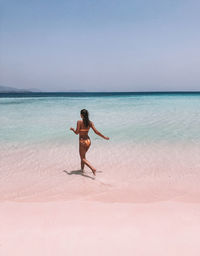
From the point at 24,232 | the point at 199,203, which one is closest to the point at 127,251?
the point at 24,232

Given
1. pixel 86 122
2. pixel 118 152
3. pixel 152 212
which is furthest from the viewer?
pixel 118 152

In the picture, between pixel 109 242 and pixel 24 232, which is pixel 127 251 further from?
pixel 24 232

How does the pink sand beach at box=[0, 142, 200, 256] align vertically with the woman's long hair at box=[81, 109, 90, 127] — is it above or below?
below

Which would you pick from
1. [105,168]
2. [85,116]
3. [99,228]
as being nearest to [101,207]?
[99,228]

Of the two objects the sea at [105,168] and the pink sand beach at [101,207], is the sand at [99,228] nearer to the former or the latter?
the pink sand beach at [101,207]

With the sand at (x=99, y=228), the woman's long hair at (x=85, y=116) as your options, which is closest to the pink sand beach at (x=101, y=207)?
the sand at (x=99, y=228)

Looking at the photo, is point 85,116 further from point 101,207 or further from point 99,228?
point 99,228

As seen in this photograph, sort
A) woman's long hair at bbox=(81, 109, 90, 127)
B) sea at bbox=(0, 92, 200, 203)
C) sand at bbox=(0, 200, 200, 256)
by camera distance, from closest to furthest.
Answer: sand at bbox=(0, 200, 200, 256) → sea at bbox=(0, 92, 200, 203) → woman's long hair at bbox=(81, 109, 90, 127)

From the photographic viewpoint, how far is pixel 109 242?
2.53 meters

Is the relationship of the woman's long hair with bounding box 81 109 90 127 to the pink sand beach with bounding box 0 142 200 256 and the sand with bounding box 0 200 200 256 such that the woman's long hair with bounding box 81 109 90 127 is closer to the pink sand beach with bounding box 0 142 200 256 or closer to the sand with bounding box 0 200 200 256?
the pink sand beach with bounding box 0 142 200 256

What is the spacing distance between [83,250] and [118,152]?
16.1 ft

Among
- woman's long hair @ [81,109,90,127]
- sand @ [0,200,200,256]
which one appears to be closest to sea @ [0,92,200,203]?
sand @ [0,200,200,256]

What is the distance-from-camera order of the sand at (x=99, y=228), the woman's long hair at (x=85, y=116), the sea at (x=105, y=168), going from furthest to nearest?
the woman's long hair at (x=85, y=116), the sea at (x=105, y=168), the sand at (x=99, y=228)

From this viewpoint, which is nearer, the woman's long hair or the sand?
the sand
